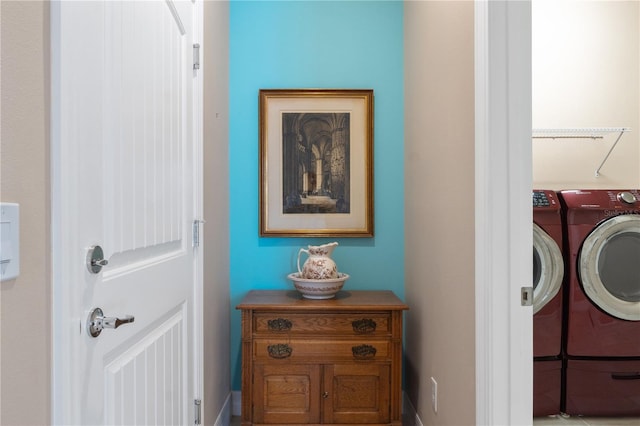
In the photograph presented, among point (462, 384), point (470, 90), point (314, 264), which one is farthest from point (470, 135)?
point (314, 264)

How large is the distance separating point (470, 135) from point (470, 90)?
0.15 m

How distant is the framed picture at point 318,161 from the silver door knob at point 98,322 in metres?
1.49

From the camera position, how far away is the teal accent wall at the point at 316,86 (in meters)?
2.39

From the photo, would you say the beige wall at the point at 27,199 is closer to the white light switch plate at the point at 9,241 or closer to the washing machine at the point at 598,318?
the white light switch plate at the point at 9,241

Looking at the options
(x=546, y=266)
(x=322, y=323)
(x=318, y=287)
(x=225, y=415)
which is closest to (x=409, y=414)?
(x=322, y=323)

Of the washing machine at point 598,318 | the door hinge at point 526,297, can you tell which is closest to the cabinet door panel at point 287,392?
the door hinge at point 526,297

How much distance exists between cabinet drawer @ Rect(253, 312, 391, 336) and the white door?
1.41 feet

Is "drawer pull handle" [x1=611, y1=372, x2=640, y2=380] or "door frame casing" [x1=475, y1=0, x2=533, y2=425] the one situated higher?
"door frame casing" [x1=475, y1=0, x2=533, y2=425]

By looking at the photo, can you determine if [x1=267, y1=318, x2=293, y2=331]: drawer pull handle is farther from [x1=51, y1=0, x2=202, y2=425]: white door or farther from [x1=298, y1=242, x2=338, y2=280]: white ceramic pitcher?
[x1=51, y1=0, x2=202, y2=425]: white door

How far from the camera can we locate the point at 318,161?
239cm

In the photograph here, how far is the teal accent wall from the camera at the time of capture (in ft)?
7.86

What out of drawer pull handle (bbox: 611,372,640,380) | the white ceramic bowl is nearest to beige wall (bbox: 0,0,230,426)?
the white ceramic bowl

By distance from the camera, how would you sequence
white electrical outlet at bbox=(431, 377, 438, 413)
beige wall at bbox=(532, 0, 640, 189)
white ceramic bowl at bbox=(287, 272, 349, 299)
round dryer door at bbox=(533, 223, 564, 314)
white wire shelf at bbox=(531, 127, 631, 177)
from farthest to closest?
beige wall at bbox=(532, 0, 640, 189)
white wire shelf at bbox=(531, 127, 631, 177)
round dryer door at bbox=(533, 223, 564, 314)
white ceramic bowl at bbox=(287, 272, 349, 299)
white electrical outlet at bbox=(431, 377, 438, 413)

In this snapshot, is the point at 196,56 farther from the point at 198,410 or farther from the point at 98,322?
the point at 198,410
